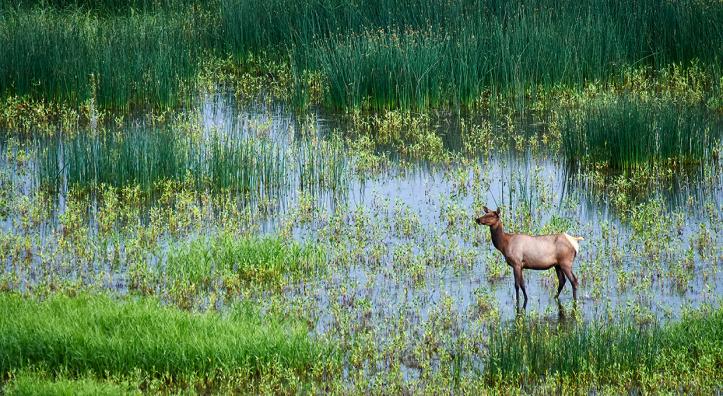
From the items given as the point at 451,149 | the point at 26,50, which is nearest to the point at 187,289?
the point at 451,149

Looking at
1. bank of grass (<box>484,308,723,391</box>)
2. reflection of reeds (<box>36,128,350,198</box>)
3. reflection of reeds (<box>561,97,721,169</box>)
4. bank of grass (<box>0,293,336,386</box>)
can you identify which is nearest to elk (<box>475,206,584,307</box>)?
bank of grass (<box>484,308,723,391</box>)

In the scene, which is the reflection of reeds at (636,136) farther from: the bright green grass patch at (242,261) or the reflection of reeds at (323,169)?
the bright green grass patch at (242,261)

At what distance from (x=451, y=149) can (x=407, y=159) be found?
0.72m

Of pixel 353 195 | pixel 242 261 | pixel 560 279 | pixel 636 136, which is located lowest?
pixel 560 279

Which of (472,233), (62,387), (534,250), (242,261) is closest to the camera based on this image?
(62,387)

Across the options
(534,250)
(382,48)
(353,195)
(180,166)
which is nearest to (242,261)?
(534,250)

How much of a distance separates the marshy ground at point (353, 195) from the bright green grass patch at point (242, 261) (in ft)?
0.11

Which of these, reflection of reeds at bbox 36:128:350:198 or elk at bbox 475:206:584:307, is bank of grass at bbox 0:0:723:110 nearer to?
reflection of reeds at bbox 36:128:350:198

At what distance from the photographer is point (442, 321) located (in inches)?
414

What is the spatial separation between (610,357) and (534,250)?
1.64 meters

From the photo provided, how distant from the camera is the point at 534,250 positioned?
1070 cm

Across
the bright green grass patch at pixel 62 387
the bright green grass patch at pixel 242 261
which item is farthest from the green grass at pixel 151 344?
the bright green grass patch at pixel 242 261

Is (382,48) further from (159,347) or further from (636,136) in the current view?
(159,347)

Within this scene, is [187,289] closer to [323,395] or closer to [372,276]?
[372,276]
